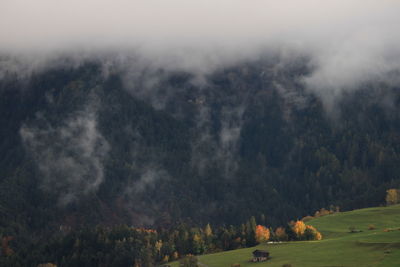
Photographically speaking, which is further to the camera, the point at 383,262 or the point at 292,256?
the point at 292,256

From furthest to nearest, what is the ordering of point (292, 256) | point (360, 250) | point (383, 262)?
1. point (292, 256)
2. point (360, 250)
3. point (383, 262)

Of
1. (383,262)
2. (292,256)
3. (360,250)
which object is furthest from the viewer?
(292,256)

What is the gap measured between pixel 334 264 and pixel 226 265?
47920 millimetres

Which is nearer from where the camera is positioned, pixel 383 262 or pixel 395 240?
pixel 383 262

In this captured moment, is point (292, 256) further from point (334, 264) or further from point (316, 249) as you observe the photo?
point (334, 264)

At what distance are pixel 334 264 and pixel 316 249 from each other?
3286cm

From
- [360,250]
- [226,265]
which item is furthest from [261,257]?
[360,250]

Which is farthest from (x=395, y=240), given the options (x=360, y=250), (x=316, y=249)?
(x=316, y=249)

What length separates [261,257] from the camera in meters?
199

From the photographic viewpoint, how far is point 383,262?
153 m

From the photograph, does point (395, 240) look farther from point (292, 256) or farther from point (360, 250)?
point (292, 256)

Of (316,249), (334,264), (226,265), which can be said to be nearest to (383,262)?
(334,264)

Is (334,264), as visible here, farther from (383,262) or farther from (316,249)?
(316,249)

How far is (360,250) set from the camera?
572 feet
